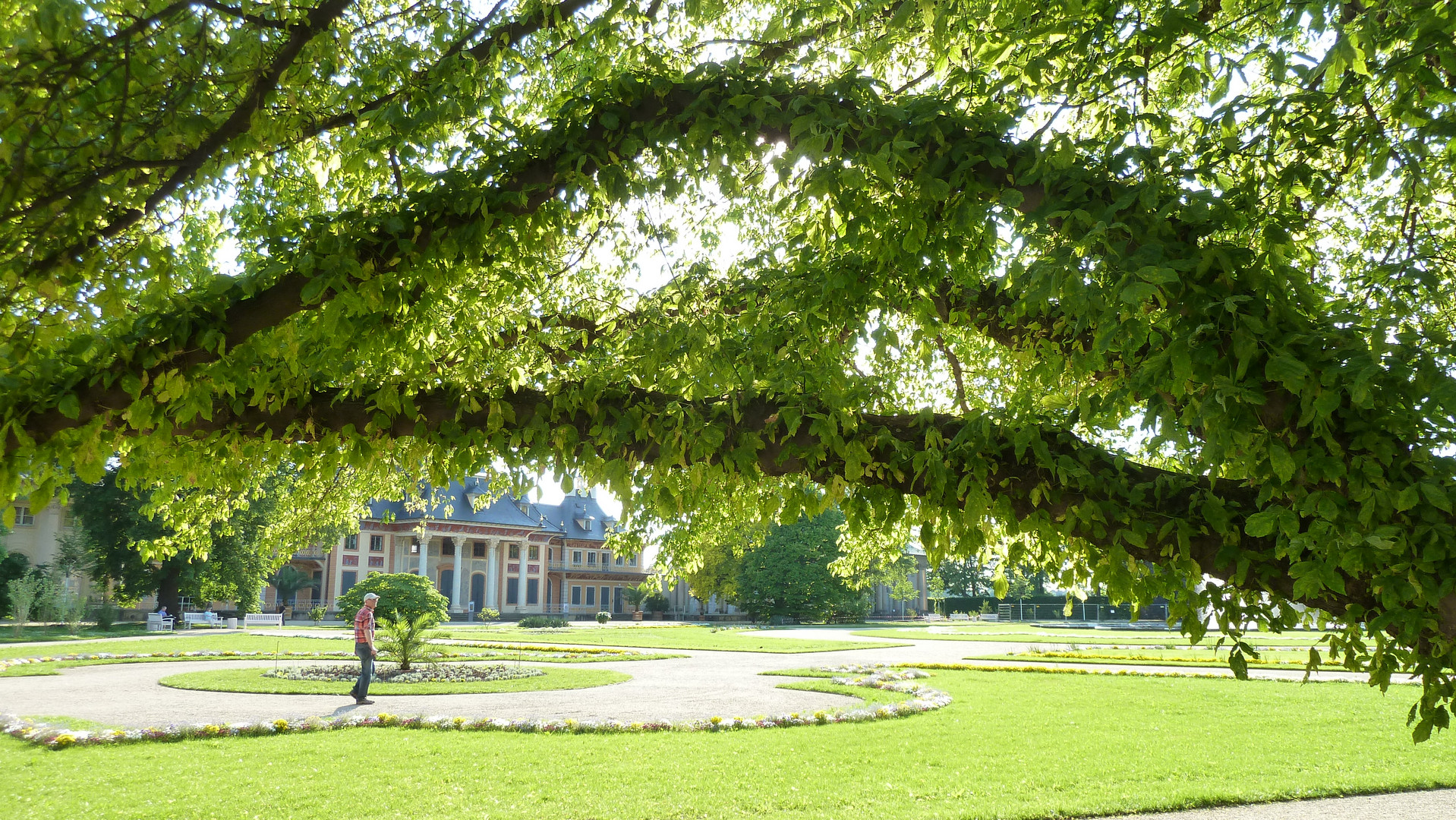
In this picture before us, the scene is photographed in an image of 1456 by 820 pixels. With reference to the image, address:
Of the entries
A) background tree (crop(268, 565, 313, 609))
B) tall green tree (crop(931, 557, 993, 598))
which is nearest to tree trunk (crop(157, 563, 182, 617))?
background tree (crop(268, 565, 313, 609))

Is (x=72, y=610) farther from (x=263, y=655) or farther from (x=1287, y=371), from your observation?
(x=1287, y=371)

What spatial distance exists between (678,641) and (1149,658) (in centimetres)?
1538

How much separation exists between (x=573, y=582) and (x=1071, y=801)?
68.4 meters

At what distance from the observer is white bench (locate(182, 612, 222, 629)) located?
37.7 metres

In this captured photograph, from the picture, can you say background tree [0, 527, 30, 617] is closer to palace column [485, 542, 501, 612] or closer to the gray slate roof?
the gray slate roof

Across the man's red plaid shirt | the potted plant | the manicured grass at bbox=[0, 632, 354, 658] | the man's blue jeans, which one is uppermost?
the man's red plaid shirt

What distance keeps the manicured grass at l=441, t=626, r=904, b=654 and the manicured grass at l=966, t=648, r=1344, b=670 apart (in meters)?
5.37

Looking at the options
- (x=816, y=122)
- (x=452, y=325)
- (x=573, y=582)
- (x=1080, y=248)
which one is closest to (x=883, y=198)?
(x=816, y=122)

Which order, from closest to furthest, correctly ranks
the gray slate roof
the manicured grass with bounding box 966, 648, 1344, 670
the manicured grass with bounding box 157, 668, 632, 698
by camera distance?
the manicured grass with bounding box 157, 668, 632, 698 < the manicured grass with bounding box 966, 648, 1344, 670 < the gray slate roof

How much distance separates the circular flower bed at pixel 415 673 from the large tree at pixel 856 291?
454 inches

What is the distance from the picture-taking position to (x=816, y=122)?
4.02 meters

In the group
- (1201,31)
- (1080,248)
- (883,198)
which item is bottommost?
(1080,248)

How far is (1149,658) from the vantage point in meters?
23.4

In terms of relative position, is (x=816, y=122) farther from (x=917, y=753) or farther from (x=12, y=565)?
(x=12, y=565)
